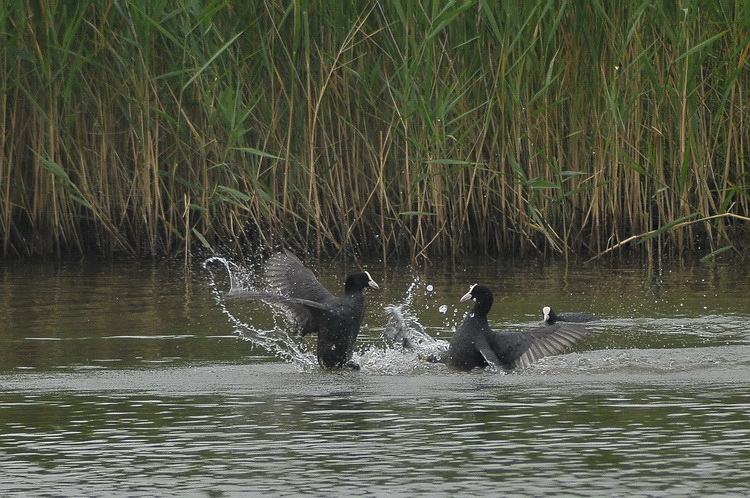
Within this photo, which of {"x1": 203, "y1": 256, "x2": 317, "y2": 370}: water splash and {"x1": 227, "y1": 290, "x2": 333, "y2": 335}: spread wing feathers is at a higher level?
{"x1": 227, "y1": 290, "x2": 333, "y2": 335}: spread wing feathers

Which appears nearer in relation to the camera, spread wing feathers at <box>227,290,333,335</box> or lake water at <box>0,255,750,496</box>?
lake water at <box>0,255,750,496</box>

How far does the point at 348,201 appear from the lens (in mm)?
12508

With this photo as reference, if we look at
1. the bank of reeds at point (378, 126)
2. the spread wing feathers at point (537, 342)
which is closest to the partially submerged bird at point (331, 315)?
the spread wing feathers at point (537, 342)

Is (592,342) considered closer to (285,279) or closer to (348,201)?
(285,279)

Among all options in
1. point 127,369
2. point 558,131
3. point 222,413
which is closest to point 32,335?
point 127,369

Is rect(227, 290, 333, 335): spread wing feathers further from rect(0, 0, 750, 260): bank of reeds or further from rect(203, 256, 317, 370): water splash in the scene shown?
rect(0, 0, 750, 260): bank of reeds

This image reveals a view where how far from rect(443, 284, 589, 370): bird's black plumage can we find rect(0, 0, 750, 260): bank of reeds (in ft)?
11.0

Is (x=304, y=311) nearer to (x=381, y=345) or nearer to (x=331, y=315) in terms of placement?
(x=331, y=315)

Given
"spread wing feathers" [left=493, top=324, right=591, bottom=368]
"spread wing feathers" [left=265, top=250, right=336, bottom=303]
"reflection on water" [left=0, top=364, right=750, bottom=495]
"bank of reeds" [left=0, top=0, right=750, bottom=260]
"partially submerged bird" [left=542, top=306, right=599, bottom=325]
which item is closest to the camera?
"reflection on water" [left=0, top=364, right=750, bottom=495]

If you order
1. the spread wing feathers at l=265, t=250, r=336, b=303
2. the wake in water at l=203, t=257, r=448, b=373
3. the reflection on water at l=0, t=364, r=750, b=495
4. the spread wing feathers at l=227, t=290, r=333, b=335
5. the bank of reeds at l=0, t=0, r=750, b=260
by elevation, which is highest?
the bank of reeds at l=0, t=0, r=750, b=260

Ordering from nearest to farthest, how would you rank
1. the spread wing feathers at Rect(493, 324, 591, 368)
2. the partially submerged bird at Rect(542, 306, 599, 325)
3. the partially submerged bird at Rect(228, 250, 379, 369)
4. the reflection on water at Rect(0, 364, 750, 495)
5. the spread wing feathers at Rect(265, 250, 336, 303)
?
1. the reflection on water at Rect(0, 364, 750, 495)
2. the spread wing feathers at Rect(493, 324, 591, 368)
3. the partially submerged bird at Rect(228, 250, 379, 369)
4. the partially submerged bird at Rect(542, 306, 599, 325)
5. the spread wing feathers at Rect(265, 250, 336, 303)

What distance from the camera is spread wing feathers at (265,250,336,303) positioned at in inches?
334

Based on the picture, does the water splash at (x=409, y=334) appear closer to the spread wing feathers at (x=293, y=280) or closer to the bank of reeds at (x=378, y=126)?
the spread wing feathers at (x=293, y=280)

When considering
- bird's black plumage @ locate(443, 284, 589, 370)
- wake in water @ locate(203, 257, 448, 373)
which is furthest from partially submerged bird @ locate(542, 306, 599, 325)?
wake in water @ locate(203, 257, 448, 373)
